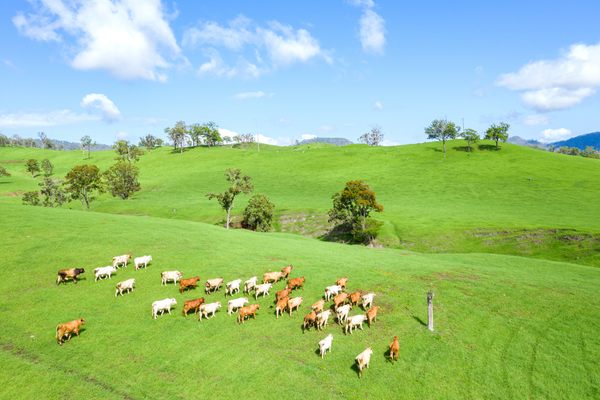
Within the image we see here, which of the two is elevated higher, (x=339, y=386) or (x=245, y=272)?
(x=245, y=272)

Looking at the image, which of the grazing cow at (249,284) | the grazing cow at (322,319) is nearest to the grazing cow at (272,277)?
the grazing cow at (249,284)

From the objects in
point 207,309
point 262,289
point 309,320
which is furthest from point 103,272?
point 309,320

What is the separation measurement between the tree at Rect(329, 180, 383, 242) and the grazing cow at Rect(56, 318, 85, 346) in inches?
2067

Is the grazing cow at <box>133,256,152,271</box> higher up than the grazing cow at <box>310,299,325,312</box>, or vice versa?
the grazing cow at <box>133,256,152,271</box>

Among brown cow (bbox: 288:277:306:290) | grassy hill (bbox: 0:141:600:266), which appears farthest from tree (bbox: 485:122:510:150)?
brown cow (bbox: 288:277:306:290)

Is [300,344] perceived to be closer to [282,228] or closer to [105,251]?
[105,251]

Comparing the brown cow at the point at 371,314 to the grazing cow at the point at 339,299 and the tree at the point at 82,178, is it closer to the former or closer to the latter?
the grazing cow at the point at 339,299

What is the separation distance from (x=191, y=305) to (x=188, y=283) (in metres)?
3.61

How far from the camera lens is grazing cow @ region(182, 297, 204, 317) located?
21.8 m

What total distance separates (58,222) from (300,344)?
33103mm

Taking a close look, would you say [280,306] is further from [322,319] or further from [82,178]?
[82,178]

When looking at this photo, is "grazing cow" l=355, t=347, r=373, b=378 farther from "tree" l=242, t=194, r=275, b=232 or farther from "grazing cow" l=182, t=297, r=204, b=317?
"tree" l=242, t=194, r=275, b=232

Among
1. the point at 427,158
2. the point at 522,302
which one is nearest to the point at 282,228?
the point at 522,302

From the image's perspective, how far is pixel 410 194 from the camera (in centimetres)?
9981
